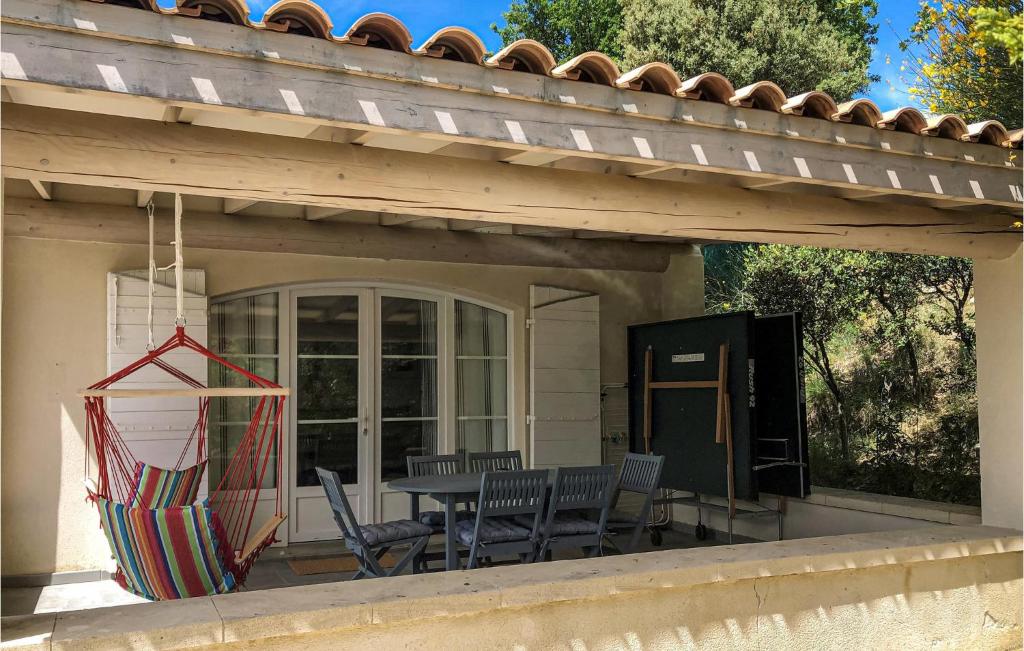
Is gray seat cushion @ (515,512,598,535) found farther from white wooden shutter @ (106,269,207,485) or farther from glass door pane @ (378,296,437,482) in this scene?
white wooden shutter @ (106,269,207,485)

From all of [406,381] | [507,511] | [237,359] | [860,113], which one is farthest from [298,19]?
[406,381]

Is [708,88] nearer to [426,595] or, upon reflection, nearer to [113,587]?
[426,595]

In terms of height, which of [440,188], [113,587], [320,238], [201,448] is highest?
[320,238]

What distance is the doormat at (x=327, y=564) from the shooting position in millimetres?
6242

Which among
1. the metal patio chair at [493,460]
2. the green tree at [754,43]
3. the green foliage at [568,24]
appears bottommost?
the metal patio chair at [493,460]

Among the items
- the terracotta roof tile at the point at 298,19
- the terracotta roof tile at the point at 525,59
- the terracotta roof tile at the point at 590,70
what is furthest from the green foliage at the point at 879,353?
the terracotta roof tile at the point at 298,19

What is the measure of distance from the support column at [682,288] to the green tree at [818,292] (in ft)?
3.88

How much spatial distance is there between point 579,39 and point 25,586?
15.9 m

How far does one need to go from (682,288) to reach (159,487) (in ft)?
15.2

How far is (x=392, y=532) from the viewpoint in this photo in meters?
Answer: 4.96

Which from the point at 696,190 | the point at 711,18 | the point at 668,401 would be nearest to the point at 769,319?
the point at 668,401

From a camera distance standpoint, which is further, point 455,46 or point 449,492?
point 449,492

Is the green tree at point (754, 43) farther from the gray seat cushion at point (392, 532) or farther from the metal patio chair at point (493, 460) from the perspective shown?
the gray seat cushion at point (392, 532)

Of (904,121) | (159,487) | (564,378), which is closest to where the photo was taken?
(904,121)
